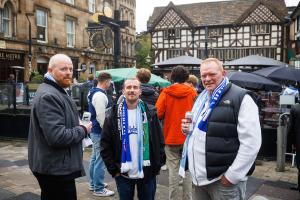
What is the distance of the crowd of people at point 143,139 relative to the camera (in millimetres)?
→ 2793

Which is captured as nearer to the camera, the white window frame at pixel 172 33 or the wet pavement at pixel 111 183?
the wet pavement at pixel 111 183

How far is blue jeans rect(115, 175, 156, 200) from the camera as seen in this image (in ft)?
11.2

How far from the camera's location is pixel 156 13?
146ft

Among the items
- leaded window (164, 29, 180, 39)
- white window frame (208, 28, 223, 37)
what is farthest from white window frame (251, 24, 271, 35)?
leaded window (164, 29, 180, 39)

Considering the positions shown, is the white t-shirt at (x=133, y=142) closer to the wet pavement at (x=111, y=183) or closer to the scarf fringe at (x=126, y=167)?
the scarf fringe at (x=126, y=167)

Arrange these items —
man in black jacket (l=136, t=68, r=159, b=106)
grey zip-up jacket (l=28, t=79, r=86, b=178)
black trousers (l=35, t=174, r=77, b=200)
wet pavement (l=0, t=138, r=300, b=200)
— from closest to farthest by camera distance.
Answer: grey zip-up jacket (l=28, t=79, r=86, b=178), black trousers (l=35, t=174, r=77, b=200), man in black jacket (l=136, t=68, r=159, b=106), wet pavement (l=0, t=138, r=300, b=200)

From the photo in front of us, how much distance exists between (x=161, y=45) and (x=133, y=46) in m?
3.40

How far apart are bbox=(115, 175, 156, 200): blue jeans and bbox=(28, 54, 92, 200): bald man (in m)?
0.40

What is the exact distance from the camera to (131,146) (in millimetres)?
3412

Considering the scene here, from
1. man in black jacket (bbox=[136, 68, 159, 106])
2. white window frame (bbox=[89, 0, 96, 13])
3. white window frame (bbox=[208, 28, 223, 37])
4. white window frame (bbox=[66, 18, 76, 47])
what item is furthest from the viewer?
white window frame (bbox=[208, 28, 223, 37])

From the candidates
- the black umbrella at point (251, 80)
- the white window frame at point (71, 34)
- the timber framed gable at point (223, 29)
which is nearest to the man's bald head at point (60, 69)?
the black umbrella at point (251, 80)

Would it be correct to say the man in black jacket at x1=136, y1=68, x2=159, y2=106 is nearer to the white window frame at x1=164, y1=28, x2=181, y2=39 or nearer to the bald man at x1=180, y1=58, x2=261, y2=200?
the bald man at x1=180, y1=58, x2=261, y2=200

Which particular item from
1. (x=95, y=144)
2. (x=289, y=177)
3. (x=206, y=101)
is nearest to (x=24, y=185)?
(x=95, y=144)

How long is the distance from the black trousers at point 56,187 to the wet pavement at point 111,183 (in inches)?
83.8
